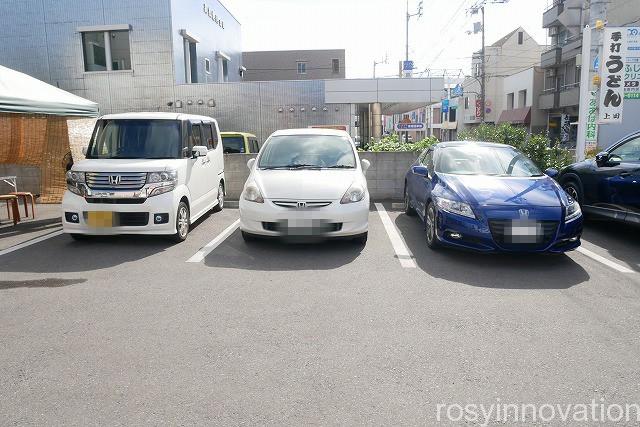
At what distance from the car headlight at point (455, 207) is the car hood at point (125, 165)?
3.69 m

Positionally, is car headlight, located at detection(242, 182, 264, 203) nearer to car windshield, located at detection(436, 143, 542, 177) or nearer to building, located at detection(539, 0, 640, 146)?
car windshield, located at detection(436, 143, 542, 177)

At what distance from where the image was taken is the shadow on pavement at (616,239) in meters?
6.01

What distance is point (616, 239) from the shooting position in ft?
22.8

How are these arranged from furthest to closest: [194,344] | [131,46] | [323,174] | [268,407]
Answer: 1. [131,46]
2. [323,174]
3. [194,344]
4. [268,407]

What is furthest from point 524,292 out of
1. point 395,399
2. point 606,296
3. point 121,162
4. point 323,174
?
point 121,162

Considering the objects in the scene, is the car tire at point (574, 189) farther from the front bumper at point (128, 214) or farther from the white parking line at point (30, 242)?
the white parking line at point (30, 242)

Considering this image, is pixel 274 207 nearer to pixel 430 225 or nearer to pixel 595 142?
pixel 430 225

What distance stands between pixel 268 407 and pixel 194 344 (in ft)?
3.44

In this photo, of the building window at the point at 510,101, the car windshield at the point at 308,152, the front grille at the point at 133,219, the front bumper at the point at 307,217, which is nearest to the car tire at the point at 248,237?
the front bumper at the point at 307,217


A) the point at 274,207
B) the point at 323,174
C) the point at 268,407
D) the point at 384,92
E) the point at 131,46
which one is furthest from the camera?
the point at 131,46

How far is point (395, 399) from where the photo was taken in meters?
2.80

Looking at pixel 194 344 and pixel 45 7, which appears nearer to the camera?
pixel 194 344

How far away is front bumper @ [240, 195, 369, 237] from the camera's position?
228 inches

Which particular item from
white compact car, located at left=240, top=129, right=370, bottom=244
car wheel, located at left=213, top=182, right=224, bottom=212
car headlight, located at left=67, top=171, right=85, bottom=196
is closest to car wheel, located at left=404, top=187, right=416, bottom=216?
white compact car, located at left=240, top=129, right=370, bottom=244
